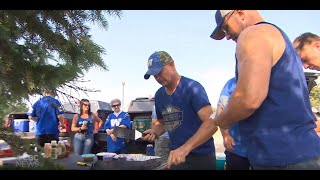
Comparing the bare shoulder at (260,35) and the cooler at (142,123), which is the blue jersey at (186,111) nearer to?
the bare shoulder at (260,35)

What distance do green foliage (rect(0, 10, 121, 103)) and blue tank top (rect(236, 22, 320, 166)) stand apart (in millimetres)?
1268

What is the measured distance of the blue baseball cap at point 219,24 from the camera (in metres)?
1.74

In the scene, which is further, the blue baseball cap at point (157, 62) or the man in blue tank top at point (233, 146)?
the man in blue tank top at point (233, 146)

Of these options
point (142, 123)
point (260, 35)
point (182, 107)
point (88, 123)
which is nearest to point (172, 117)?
point (182, 107)

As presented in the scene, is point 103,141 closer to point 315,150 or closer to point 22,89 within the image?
point 22,89

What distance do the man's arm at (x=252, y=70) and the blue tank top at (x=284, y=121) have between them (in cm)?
8

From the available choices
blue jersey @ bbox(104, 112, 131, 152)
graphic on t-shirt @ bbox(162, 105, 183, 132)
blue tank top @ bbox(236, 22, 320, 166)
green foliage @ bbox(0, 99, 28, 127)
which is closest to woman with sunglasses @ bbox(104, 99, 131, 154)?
A: blue jersey @ bbox(104, 112, 131, 152)

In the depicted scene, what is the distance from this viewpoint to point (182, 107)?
2.81 meters

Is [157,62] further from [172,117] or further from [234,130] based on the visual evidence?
[234,130]

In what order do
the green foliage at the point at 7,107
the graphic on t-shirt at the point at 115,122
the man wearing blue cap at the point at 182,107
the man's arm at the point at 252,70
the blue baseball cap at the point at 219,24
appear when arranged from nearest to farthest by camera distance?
the man's arm at the point at 252,70 < the blue baseball cap at the point at 219,24 < the green foliage at the point at 7,107 < the man wearing blue cap at the point at 182,107 < the graphic on t-shirt at the point at 115,122

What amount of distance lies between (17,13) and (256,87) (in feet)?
5.15

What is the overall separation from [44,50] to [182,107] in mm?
1110

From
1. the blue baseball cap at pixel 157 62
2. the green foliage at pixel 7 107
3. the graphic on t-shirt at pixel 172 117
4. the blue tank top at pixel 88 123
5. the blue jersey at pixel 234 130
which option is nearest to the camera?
the green foliage at pixel 7 107

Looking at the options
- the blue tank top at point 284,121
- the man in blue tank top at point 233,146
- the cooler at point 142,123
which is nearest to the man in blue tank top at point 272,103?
the blue tank top at point 284,121
